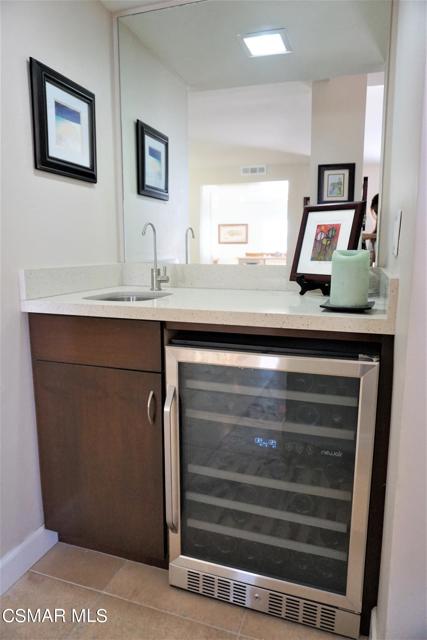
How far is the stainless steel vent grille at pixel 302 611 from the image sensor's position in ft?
4.32

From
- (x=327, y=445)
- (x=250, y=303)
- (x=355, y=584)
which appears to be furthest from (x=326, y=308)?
(x=355, y=584)

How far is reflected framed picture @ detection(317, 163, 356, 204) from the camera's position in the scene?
1.78 m

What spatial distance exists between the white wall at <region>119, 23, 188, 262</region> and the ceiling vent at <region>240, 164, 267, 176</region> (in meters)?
0.31

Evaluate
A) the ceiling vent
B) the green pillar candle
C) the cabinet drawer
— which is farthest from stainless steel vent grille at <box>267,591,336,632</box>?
the ceiling vent

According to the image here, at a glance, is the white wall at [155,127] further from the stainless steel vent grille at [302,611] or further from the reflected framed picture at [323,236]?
the stainless steel vent grille at [302,611]

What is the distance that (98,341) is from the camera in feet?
4.80

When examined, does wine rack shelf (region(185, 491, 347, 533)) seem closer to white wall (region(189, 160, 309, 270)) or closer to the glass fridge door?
the glass fridge door

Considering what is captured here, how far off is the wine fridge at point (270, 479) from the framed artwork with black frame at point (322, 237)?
62 centimetres

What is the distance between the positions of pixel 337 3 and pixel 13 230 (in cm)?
161

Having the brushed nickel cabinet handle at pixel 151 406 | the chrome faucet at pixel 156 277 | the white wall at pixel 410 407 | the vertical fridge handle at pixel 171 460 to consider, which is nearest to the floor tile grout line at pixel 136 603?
the vertical fridge handle at pixel 171 460

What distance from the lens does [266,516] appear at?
1399mm

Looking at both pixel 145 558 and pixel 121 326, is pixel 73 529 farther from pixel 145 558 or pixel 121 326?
pixel 121 326

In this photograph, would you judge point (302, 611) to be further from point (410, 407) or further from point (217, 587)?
point (410, 407)

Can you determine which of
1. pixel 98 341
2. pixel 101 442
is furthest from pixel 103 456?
pixel 98 341
